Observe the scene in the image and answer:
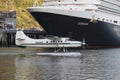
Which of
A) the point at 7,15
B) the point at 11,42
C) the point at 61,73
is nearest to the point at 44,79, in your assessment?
the point at 61,73

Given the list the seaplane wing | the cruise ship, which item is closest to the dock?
the cruise ship

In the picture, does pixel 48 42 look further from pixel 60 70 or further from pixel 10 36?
pixel 10 36

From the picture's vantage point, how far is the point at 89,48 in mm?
117312

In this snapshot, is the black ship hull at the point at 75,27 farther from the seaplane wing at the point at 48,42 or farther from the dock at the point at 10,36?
the dock at the point at 10,36

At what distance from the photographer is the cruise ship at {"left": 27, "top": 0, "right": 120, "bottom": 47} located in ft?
375

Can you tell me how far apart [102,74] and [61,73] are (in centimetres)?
495

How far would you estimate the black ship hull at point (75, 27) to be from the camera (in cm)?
11438

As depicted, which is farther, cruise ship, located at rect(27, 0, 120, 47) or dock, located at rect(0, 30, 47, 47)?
dock, located at rect(0, 30, 47, 47)

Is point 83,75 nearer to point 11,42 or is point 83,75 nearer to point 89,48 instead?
point 89,48

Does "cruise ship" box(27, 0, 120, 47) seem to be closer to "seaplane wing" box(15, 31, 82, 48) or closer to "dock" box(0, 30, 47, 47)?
"seaplane wing" box(15, 31, 82, 48)

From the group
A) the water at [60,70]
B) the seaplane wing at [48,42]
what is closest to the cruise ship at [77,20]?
the seaplane wing at [48,42]

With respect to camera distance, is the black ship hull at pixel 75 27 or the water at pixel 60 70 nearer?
the water at pixel 60 70

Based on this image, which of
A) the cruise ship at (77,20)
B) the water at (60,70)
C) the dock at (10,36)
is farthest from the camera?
the dock at (10,36)

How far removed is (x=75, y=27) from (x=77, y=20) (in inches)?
66.0
